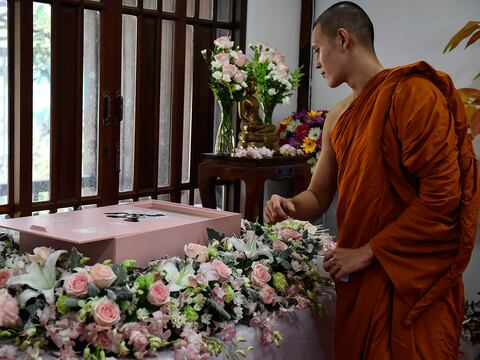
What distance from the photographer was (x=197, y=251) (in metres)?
1.42

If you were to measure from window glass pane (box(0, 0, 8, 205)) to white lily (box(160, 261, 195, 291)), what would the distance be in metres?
1.96

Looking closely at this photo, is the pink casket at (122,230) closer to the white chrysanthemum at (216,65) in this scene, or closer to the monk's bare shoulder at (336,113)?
the monk's bare shoulder at (336,113)

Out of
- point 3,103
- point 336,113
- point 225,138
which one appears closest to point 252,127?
point 225,138

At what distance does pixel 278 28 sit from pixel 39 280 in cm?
351

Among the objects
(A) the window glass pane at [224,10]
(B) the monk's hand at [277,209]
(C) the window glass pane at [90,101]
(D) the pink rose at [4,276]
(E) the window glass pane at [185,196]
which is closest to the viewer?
(D) the pink rose at [4,276]

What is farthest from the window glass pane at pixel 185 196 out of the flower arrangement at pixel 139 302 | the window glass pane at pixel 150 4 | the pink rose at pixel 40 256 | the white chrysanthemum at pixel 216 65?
the pink rose at pixel 40 256

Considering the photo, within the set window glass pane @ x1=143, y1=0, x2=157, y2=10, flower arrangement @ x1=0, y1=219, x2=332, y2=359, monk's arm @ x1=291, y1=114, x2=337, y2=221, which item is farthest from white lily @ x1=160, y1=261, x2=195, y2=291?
window glass pane @ x1=143, y1=0, x2=157, y2=10

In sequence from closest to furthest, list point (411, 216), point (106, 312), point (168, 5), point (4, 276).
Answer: point (106, 312) < point (4, 276) < point (411, 216) < point (168, 5)

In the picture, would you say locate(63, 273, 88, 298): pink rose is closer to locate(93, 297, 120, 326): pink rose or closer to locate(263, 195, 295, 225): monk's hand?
locate(93, 297, 120, 326): pink rose

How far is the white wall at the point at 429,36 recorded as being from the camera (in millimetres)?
3906

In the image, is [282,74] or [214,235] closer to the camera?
[214,235]

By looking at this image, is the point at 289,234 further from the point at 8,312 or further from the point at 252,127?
the point at 252,127

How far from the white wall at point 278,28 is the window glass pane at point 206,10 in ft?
0.95

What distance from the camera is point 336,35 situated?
172cm
